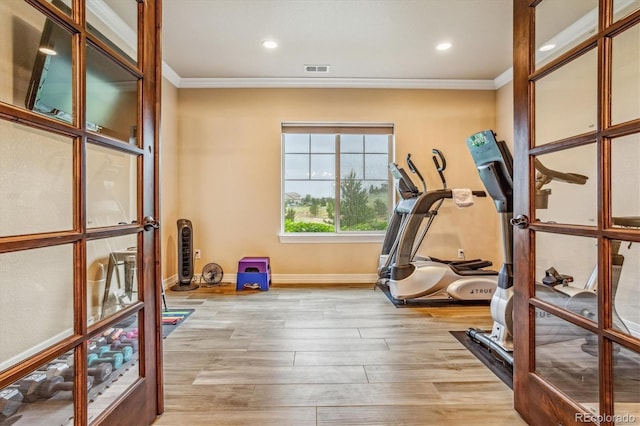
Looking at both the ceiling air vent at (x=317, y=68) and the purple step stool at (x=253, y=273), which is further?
the purple step stool at (x=253, y=273)

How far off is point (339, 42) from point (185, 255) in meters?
3.03

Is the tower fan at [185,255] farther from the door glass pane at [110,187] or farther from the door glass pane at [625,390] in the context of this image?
the door glass pane at [625,390]

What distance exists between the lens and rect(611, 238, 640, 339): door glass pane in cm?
109

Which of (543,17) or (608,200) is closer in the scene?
(608,200)

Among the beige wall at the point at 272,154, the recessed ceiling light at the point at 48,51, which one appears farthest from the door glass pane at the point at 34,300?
the beige wall at the point at 272,154

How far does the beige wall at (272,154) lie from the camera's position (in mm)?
4289

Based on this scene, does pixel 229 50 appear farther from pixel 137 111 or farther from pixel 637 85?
pixel 637 85

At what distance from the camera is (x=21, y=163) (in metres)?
1.14

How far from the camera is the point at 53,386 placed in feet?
3.56

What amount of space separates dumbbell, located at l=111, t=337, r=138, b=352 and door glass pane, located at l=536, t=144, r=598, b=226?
6.25 feet

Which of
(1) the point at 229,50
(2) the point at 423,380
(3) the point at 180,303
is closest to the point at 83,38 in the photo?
(2) the point at 423,380

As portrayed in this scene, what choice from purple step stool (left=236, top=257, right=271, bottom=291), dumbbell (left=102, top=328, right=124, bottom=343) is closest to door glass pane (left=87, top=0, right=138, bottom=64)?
dumbbell (left=102, top=328, right=124, bottom=343)

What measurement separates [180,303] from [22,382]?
8.46 ft

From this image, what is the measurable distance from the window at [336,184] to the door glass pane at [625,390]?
334 cm
